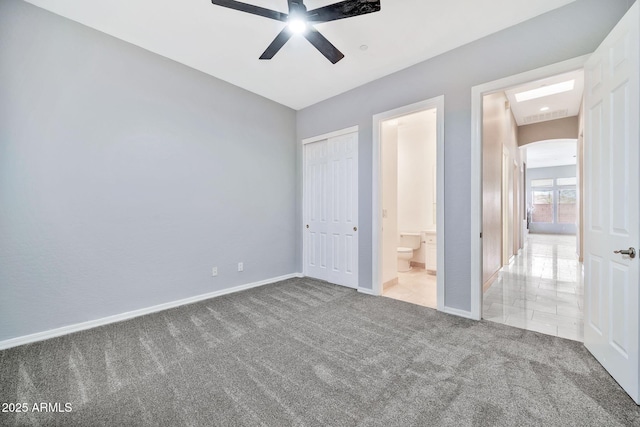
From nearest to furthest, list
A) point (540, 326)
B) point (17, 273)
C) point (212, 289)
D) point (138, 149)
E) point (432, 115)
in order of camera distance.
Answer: point (17, 273) < point (540, 326) < point (138, 149) < point (212, 289) < point (432, 115)

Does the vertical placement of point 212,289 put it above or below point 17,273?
below

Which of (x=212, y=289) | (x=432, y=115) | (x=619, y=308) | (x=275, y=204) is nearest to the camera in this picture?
(x=619, y=308)

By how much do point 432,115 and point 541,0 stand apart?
8.53 ft

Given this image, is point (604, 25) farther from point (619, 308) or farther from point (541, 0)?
point (619, 308)

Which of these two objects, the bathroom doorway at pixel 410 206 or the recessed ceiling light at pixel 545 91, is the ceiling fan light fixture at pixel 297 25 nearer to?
the bathroom doorway at pixel 410 206

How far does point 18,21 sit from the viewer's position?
2.28 metres

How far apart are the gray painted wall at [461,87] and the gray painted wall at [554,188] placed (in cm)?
1281

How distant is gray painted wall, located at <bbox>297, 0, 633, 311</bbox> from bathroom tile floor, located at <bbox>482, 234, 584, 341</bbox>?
66 centimetres

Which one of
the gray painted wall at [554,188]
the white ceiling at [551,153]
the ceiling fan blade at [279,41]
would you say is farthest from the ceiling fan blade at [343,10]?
the gray painted wall at [554,188]

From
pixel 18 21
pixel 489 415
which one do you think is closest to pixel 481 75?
pixel 489 415

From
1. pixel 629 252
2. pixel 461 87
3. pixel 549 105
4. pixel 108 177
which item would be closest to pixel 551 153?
pixel 549 105

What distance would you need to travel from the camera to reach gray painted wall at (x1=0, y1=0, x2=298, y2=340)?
229 cm

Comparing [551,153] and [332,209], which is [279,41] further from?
[551,153]

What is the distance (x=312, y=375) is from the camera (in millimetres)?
1859
